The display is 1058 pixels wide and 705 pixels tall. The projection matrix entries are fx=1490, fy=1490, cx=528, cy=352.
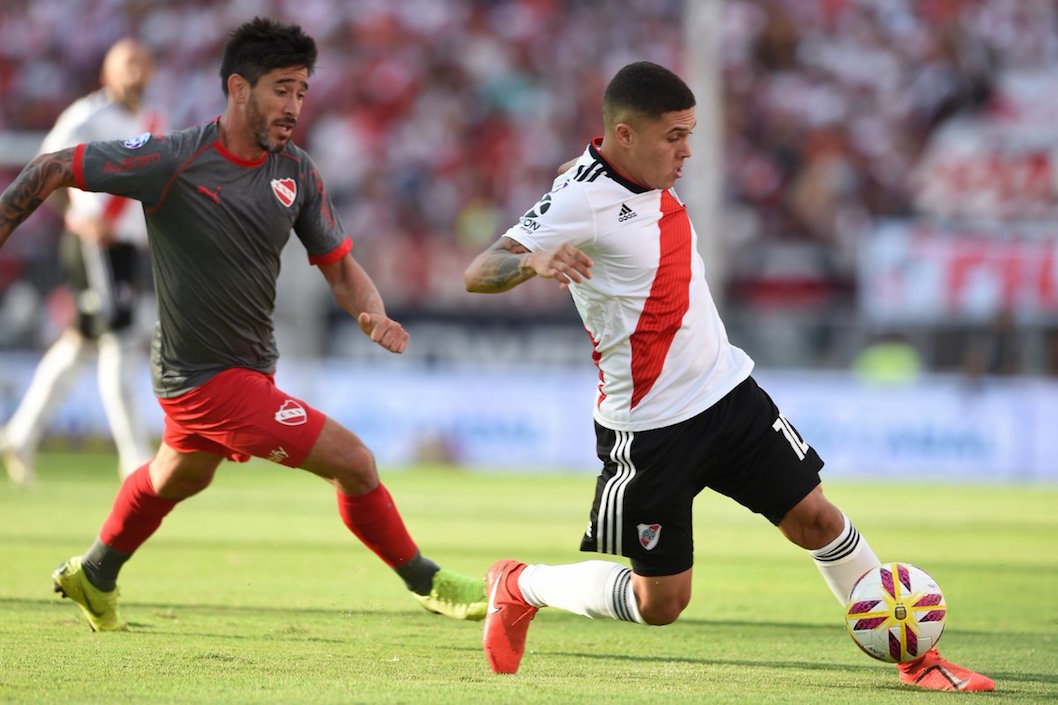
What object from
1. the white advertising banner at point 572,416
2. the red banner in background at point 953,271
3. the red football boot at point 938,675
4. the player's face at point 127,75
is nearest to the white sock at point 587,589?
the red football boot at point 938,675

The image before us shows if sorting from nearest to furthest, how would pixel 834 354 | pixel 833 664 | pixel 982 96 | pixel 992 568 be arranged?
pixel 833 664 → pixel 992 568 → pixel 834 354 → pixel 982 96

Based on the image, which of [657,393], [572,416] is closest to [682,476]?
[657,393]

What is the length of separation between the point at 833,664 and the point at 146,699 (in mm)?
2444

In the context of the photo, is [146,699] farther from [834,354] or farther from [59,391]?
[834,354]

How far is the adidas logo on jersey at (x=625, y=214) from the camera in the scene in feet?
16.0

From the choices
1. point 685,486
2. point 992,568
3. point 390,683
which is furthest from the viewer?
point 992,568

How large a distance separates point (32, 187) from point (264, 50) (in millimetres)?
956

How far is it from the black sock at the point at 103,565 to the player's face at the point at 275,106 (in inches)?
67.1

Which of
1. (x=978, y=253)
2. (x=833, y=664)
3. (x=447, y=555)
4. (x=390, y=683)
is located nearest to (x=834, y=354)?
(x=978, y=253)

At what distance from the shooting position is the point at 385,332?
202 inches

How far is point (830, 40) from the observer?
834 inches

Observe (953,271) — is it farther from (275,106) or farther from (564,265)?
(564,265)

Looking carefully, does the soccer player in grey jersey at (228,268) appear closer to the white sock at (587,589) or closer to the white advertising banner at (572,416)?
the white sock at (587,589)

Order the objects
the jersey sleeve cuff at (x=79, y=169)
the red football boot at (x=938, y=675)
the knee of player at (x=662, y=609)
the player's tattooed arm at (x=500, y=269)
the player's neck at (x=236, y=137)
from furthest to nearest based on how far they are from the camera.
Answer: the player's neck at (x=236, y=137) → the jersey sleeve cuff at (x=79, y=169) → the knee of player at (x=662, y=609) → the red football boot at (x=938, y=675) → the player's tattooed arm at (x=500, y=269)
